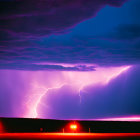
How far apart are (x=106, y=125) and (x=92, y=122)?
220 centimetres

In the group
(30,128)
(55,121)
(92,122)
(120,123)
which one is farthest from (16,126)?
(120,123)

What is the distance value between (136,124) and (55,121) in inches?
468

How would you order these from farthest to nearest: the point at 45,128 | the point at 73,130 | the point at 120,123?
the point at 120,123
the point at 45,128
the point at 73,130

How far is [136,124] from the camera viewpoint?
136ft

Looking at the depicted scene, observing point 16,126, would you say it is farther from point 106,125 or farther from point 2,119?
point 106,125

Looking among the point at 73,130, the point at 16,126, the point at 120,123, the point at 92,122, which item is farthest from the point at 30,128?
the point at 120,123

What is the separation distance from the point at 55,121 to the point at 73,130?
5247 millimetres

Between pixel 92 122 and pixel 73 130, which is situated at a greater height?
pixel 92 122

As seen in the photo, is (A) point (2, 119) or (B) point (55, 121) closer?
(A) point (2, 119)

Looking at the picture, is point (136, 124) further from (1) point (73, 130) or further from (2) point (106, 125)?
(1) point (73, 130)

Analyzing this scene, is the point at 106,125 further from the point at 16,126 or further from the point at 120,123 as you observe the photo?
the point at 16,126

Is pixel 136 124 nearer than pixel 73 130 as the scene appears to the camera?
No

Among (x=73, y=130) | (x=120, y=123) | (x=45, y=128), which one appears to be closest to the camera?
(x=73, y=130)

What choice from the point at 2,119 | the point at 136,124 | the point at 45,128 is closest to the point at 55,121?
the point at 45,128
